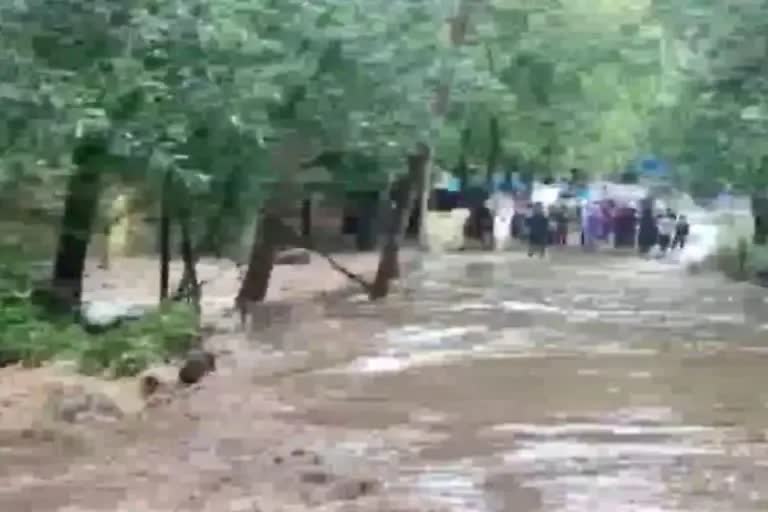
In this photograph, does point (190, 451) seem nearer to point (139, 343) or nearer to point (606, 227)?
point (139, 343)

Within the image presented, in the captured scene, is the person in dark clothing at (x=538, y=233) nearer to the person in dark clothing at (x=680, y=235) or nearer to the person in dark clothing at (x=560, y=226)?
the person in dark clothing at (x=560, y=226)

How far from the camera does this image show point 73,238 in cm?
1908

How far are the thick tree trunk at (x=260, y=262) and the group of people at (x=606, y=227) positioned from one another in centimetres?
2280

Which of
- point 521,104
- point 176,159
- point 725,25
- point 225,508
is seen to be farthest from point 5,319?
point 521,104

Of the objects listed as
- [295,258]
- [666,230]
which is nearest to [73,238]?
[295,258]

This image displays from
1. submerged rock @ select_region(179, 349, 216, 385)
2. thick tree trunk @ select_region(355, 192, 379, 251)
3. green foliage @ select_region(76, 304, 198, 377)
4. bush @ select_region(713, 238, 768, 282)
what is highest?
green foliage @ select_region(76, 304, 198, 377)

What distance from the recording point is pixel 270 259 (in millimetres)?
24625

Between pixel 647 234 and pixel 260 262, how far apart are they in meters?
26.1

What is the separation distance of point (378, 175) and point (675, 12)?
537 centimetres

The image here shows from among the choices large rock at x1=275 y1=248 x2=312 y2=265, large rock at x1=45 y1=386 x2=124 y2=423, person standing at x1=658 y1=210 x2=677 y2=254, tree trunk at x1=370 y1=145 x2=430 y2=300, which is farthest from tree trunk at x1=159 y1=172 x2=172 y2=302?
person standing at x1=658 y1=210 x2=677 y2=254

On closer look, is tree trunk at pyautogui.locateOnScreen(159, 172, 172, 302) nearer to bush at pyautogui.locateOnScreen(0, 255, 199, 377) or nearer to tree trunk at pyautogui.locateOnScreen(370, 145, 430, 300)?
bush at pyautogui.locateOnScreen(0, 255, 199, 377)

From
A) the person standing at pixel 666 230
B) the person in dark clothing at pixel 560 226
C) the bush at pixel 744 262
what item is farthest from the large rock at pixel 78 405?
the person in dark clothing at pixel 560 226

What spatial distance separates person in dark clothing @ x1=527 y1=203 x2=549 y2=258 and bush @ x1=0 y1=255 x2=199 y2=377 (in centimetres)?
2841

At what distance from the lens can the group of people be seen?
47.9 metres
